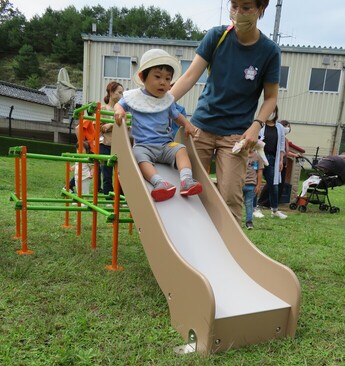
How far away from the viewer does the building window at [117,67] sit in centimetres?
1642

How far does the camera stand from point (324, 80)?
16172 mm

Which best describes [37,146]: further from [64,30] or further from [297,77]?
[64,30]

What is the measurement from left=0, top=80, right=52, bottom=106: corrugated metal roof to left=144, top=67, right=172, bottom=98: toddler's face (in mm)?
23561

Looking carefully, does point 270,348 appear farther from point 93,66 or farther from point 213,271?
point 93,66

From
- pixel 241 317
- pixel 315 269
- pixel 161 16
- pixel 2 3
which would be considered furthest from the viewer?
pixel 2 3

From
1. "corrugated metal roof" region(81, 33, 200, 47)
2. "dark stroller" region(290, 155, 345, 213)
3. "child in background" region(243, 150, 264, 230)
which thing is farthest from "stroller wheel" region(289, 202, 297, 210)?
"corrugated metal roof" region(81, 33, 200, 47)

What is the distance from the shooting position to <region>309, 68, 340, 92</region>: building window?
52.6 ft

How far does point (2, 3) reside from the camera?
71.4 meters

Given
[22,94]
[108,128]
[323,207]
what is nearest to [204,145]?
[108,128]

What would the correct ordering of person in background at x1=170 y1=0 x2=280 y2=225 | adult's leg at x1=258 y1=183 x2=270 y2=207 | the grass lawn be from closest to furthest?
the grass lawn → person in background at x1=170 y1=0 x2=280 y2=225 → adult's leg at x1=258 y1=183 x2=270 y2=207

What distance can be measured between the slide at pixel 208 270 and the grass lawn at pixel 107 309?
92mm

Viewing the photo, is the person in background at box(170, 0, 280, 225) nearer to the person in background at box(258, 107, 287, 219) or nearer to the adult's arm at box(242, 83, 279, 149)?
the adult's arm at box(242, 83, 279, 149)

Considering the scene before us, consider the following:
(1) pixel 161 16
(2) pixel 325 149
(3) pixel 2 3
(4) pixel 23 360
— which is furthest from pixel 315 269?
(3) pixel 2 3

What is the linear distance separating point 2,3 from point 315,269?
82.5 metres
